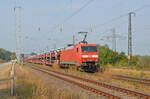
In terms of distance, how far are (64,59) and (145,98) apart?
22170 millimetres

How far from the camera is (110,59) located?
146ft

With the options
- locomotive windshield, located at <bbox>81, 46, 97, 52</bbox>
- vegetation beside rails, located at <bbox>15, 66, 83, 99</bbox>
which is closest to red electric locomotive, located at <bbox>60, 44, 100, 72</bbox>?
locomotive windshield, located at <bbox>81, 46, 97, 52</bbox>

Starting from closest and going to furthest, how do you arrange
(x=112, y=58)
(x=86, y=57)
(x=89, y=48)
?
(x=86, y=57)
(x=89, y=48)
(x=112, y=58)

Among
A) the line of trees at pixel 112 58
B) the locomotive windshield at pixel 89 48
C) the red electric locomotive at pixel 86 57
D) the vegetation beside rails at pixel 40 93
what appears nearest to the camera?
the vegetation beside rails at pixel 40 93

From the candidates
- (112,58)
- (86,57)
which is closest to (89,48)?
(86,57)

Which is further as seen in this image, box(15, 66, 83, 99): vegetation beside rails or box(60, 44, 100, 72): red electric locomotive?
box(60, 44, 100, 72): red electric locomotive

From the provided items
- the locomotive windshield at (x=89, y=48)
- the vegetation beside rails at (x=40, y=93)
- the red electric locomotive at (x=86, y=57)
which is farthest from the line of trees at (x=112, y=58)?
the vegetation beside rails at (x=40, y=93)

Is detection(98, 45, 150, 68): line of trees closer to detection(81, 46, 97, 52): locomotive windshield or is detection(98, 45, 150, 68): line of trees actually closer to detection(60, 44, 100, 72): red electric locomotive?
detection(81, 46, 97, 52): locomotive windshield

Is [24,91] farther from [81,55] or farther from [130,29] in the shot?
[130,29]

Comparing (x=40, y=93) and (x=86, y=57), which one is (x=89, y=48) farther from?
(x=40, y=93)

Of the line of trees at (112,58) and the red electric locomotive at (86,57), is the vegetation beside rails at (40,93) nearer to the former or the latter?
the red electric locomotive at (86,57)

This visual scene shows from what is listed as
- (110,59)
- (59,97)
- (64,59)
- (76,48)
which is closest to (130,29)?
(110,59)

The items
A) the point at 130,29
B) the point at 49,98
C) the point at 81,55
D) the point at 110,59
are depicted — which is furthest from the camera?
the point at 110,59

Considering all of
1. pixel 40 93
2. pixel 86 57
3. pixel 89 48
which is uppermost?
pixel 89 48
